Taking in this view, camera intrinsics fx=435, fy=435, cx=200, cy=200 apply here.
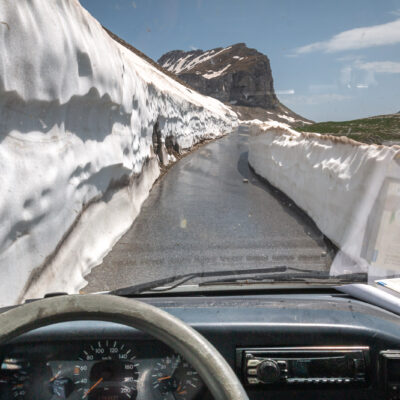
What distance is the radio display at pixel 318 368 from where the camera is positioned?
1.88m

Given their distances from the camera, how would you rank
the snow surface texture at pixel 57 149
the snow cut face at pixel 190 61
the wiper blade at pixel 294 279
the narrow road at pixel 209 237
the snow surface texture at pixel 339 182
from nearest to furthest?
1. the wiper blade at pixel 294 279
2. the snow surface texture at pixel 57 149
3. the narrow road at pixel 209 237
4. the snow surface texture at pixel 339 182
5. the snow cut face at pixel 190 61

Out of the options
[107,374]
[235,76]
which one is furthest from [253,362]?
[235,76]

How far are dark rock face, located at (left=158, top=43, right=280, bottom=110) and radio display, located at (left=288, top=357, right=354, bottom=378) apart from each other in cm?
9470

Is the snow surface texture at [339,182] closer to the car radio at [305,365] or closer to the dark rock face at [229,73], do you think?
the car radio at [305,365]

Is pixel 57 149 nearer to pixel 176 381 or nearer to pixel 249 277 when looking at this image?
pixel 249 277

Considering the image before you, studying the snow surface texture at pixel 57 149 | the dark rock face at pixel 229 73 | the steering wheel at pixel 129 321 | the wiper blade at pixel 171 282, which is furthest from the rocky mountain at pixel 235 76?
the steering wheel at pixel 129 321

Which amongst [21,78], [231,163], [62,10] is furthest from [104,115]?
[231,163]

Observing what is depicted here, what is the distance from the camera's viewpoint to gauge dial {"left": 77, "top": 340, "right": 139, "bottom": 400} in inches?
69.2

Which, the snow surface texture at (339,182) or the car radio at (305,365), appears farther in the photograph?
the snow surface texture at (339,182)

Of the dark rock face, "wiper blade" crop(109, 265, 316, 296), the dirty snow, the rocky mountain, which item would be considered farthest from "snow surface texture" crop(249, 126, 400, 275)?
the dirty snow

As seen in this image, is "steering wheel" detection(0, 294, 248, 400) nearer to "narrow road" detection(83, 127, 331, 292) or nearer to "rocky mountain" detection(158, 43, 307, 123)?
"narrow road" detection(83, 127, 331, 292)

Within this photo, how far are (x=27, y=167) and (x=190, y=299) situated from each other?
7.73 feet

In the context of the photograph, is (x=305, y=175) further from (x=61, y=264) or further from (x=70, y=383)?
(x=70, y=383)

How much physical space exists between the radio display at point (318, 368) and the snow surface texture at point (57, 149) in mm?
2478
